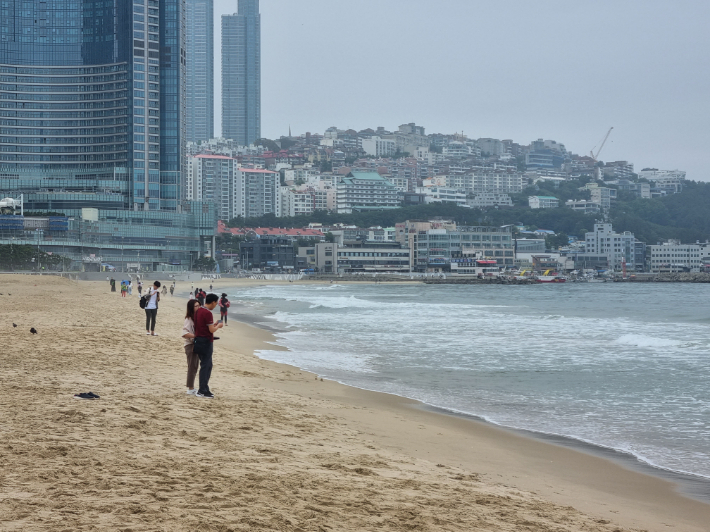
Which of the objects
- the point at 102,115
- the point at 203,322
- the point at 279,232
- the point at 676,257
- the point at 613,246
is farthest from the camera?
the point at 613,246

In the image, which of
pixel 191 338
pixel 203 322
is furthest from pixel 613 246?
pixel 203 322

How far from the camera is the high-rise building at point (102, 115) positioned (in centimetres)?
12950

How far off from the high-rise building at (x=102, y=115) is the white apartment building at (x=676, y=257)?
105 meters

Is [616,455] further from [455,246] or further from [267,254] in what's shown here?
[455,246]

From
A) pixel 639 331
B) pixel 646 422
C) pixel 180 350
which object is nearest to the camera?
pixel 646 422

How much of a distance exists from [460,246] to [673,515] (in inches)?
6138

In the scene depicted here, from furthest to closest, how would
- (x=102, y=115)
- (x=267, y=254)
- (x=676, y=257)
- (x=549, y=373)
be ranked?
(x=676, y=257), (x=267, y=254), (x=102, y=115), (x=549, y=373)

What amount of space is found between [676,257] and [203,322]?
183 metres

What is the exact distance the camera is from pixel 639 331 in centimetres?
3000

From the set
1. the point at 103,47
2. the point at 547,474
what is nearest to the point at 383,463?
the point at 547,474

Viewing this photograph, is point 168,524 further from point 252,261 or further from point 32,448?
point 252,261

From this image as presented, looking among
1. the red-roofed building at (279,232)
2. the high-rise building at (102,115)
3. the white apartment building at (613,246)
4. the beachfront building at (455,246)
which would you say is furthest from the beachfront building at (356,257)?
the white apartment building at (613,246)

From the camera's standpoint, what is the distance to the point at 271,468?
21.9 ft

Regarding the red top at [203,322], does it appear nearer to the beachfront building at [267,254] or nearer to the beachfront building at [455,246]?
the beachfront building at [267,254]
